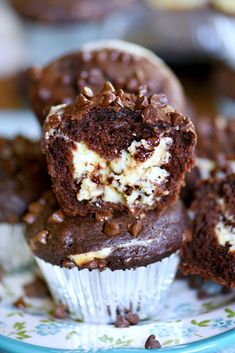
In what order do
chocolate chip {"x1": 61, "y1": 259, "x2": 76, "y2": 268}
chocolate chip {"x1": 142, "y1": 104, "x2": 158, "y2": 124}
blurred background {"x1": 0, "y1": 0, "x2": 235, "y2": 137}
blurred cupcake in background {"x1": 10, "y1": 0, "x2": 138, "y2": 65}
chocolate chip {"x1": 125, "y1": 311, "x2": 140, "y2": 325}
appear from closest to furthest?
chocolate chip {"x1": 142, "y1": 104, "x2": 158, "y2": 124}
chocolate chip {"x1": 61, "y1": 259, "x2": 76, "y2": 268}
chocolate chip {"x1": 125, "y1": 311, "x2": 140, "y2": 325}
blurred background {"x1": 0, "y1": 0, "x2": 235, "y2": 137}
blurred cupcake in background {"x1": 10, "y1": 0, "x2": 138, "y2": 65}

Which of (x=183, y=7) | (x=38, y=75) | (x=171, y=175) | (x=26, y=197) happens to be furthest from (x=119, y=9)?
(x=171, y=175)

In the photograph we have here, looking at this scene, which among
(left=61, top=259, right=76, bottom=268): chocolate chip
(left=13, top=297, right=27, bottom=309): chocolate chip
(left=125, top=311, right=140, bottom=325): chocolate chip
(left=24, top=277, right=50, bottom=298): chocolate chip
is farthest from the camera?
(left=24, top=277, right=50, bottom=298): chocolate chip

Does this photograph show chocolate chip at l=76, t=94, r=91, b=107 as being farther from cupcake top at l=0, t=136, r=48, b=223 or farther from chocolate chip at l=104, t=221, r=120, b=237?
cupcake top at l=0, t=136, r=48, b=223

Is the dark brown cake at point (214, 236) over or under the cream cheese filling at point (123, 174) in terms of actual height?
under

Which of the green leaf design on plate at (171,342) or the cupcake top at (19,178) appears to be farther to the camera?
the cupcake top at (19,178)

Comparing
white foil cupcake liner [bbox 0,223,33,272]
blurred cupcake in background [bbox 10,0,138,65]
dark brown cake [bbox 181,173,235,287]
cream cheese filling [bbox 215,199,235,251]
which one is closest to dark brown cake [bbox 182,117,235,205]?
dark brown cake [bbox 181,173,235,287]

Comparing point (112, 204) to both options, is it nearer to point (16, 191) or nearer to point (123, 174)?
point (123, 174)

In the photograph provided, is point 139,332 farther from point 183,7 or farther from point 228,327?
point 183,7

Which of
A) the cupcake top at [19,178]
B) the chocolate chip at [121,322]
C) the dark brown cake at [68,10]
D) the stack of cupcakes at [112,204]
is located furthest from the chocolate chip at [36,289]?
the dark brown cake at [68,10]

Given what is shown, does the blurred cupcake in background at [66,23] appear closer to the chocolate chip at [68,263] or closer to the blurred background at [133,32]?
the blurred background at [133,32]

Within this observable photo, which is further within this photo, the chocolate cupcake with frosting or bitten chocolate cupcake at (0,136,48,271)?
bitten chocolate cupcake at (0,136,48,271)
